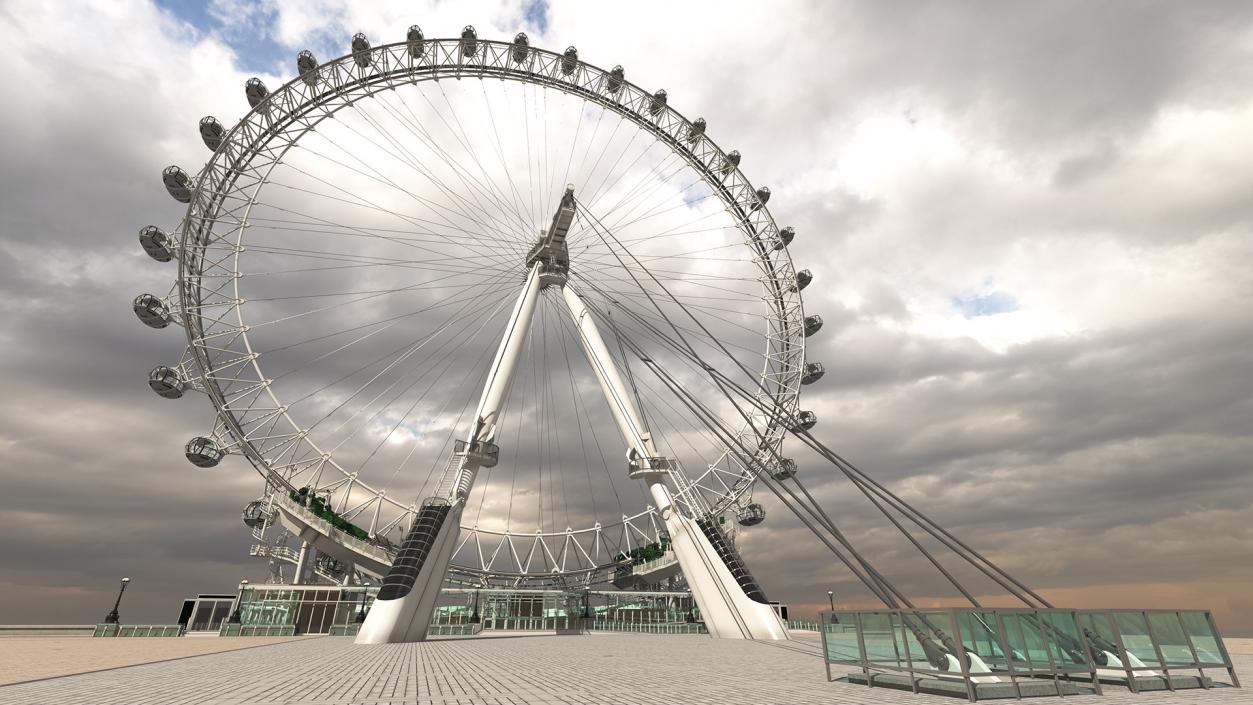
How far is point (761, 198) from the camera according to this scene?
4716 cm

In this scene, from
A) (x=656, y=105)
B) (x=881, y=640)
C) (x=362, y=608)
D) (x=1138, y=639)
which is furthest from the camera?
(x=656, y=105)

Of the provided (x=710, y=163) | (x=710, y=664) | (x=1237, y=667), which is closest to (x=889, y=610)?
(x=710, y=664)

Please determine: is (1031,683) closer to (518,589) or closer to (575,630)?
(575,630)

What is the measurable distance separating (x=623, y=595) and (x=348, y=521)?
23058 mm

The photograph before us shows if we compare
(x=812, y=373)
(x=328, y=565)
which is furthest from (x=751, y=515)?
(x=328, y=565)

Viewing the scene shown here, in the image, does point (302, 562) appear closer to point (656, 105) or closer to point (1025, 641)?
point (656, 105)

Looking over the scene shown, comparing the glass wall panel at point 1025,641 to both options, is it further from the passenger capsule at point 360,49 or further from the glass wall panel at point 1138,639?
the passenger capsule at point 360,49

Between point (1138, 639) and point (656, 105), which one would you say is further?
point (656, 105)

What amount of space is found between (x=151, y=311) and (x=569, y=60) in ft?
99.2

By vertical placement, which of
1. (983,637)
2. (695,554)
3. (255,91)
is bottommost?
(983,637)

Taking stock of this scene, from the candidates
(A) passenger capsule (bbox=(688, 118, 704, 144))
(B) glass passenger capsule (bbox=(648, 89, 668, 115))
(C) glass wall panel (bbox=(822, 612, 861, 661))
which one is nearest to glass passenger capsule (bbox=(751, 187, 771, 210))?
(A) passenger capsule (bbox=(688, 118, 704, 144))

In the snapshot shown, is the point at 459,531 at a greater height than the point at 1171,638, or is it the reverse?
the point at 459,531

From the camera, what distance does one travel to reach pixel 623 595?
5047 centimetres

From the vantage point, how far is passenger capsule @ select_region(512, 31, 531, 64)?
39.6m
